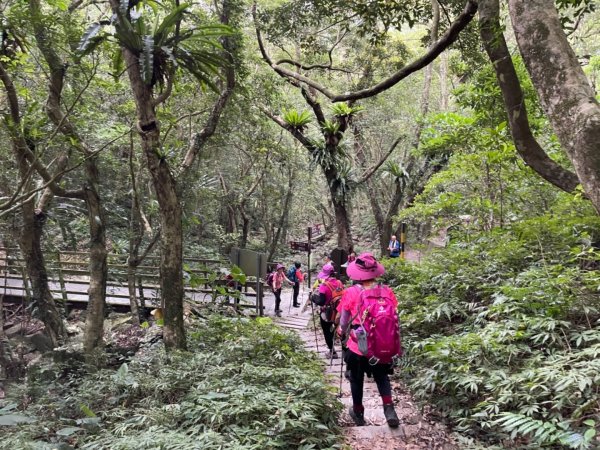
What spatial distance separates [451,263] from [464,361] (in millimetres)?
2888

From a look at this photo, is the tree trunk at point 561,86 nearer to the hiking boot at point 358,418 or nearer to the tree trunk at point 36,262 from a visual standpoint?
the hiking boot at point 358,418

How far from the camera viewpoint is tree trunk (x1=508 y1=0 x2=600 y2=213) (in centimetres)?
270

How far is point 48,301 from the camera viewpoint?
7.70 meters

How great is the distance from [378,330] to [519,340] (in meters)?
1.16

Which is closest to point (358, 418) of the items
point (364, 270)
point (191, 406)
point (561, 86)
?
point (364, 270)

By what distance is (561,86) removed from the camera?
9.78 ft

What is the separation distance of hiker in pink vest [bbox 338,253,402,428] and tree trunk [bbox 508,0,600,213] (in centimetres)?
170

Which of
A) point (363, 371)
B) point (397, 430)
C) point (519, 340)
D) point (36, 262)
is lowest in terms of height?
point (397, 430)

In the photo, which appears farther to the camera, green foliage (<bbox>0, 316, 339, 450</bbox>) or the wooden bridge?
the wooden bridge

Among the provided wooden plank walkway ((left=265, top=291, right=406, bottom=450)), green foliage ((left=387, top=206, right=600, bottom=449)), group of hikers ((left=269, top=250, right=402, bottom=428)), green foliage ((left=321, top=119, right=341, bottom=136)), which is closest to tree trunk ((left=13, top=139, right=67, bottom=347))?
wooden plank walkway ((left=265, top=291, right=406, bottom=450))

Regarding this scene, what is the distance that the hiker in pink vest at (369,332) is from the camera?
3557mm

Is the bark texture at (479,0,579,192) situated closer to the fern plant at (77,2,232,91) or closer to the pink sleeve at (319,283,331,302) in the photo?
the pink sleeve at (319,283,331,302)

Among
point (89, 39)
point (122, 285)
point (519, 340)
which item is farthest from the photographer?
point (122, 285)

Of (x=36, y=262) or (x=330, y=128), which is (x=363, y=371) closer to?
(x=36, y=262)
